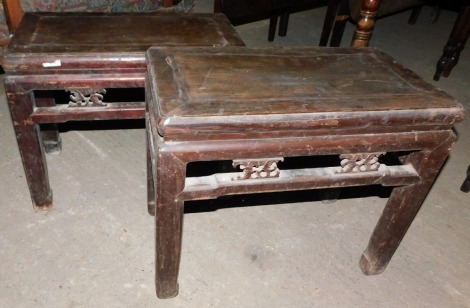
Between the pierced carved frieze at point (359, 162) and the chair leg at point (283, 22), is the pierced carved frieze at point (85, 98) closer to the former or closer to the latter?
the pierced carved frieze at point (359, 162)

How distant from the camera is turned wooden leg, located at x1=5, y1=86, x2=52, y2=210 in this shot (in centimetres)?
106

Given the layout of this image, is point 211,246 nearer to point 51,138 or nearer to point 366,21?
point 51,138

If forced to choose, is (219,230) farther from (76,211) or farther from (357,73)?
(357,73)

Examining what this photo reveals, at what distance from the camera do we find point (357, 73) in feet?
3.36

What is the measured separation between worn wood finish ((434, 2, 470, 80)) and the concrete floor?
1.15 meters

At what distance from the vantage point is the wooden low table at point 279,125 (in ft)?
2.64

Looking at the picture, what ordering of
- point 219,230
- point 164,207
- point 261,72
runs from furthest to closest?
point 219,230 < point 261,72 < point 164,207

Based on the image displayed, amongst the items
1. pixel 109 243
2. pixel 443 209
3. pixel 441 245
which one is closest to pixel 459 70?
pixel 443 209

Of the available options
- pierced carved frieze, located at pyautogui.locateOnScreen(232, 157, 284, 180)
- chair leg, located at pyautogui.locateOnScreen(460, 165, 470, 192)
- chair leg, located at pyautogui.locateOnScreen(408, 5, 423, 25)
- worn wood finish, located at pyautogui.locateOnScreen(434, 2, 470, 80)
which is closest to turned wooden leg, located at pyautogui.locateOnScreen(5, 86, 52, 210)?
pierced carved frieze, located at pyautogui.locateOnScreen(232, 157, 284, 180)

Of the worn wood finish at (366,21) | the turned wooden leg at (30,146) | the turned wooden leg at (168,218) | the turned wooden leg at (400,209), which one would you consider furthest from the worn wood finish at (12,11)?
the turned wooden leg at (400,209)

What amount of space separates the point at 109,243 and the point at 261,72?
2.35ft

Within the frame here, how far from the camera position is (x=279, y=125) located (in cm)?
81

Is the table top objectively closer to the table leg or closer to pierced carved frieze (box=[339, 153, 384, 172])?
pierced carved frieze (box=[339, 153, 384, 172])

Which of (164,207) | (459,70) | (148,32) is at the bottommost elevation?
(459,70)
